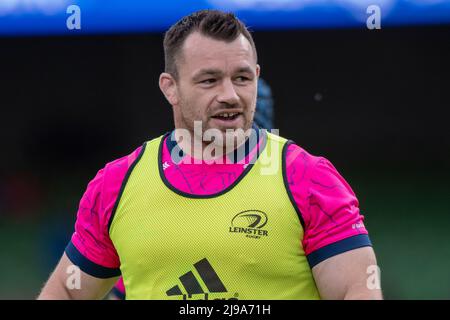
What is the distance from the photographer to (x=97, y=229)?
272cm

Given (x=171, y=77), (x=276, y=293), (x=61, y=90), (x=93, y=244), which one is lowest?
(x=276, y=293)

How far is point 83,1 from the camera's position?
5.46m

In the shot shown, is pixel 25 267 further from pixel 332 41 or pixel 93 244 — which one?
pixel 93 244

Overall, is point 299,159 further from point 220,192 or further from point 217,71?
point 217,71

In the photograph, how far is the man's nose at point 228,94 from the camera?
8.47ft

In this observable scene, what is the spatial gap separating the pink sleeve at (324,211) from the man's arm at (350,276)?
0.08 ft

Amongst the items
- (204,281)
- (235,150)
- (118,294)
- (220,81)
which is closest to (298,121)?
(118,294)

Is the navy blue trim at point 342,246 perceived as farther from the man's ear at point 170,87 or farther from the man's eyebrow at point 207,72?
the man's ear at point 170,87

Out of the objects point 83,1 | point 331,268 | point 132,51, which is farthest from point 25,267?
point 331,268

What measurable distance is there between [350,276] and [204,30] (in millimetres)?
894

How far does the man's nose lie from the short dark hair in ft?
0.46

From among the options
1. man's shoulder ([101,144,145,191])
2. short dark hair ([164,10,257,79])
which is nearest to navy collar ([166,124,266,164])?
man's shoulder ([101,144,145,191])

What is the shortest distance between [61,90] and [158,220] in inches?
169

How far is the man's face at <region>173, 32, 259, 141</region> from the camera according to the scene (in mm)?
2602
